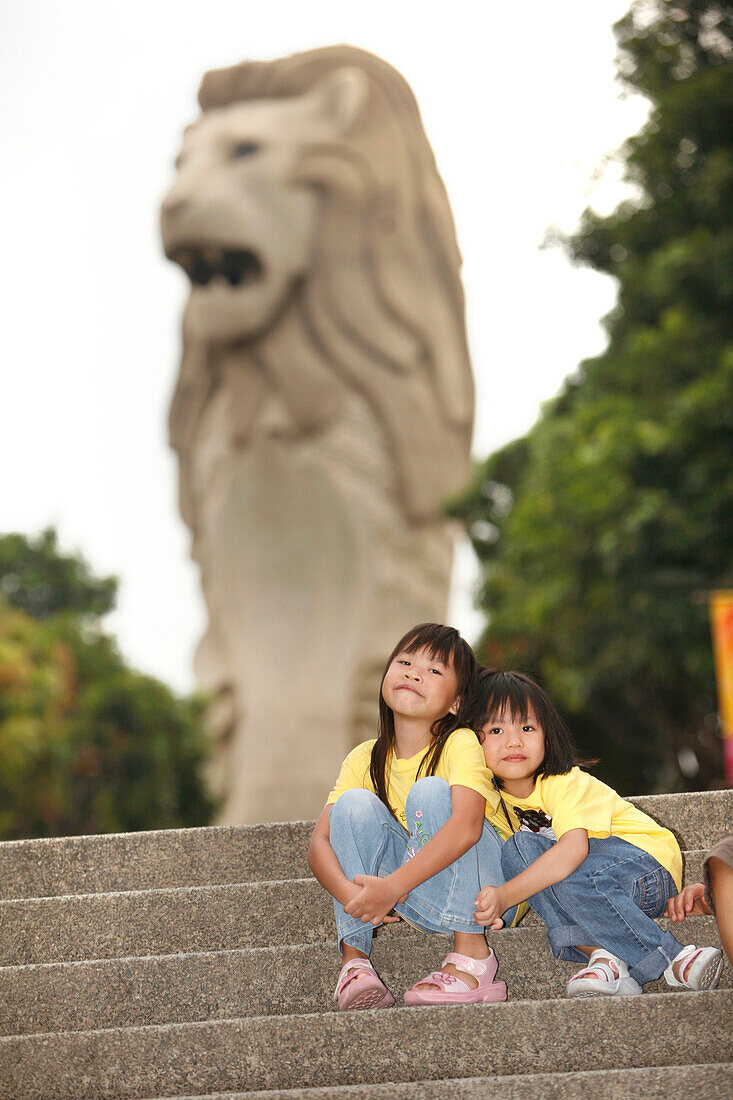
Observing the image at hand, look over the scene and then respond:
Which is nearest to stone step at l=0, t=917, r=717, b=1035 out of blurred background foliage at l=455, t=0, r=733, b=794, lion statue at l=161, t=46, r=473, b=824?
blurred background foliage at l=455, t=0, r=733, b=794

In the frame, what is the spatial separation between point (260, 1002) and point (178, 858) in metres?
0.93

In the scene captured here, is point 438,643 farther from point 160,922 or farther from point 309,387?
point 309,387

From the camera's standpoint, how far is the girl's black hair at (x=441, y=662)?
333 centimetres

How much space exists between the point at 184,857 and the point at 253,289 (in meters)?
9.38

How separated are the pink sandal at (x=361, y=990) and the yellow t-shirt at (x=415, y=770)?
44 centimetres

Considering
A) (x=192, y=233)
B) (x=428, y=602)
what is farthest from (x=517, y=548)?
(x=192, y=233)

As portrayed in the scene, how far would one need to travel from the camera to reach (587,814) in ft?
10.3

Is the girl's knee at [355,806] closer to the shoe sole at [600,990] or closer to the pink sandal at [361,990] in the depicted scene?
the pink sandal at [361,990]

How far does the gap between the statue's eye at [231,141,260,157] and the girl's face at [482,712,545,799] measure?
1043cm

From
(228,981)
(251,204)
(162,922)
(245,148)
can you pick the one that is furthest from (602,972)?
(245,148)

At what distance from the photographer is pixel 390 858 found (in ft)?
10.7

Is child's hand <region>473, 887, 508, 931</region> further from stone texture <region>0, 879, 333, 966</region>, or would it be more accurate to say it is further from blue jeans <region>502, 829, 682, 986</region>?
stone texture <region>0, 879, 333, 966</region>

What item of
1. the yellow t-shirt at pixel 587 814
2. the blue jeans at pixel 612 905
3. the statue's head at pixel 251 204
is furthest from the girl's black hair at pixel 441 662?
the statue's head at pixel 251 204

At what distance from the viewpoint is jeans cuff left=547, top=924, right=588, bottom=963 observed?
10.3ft
